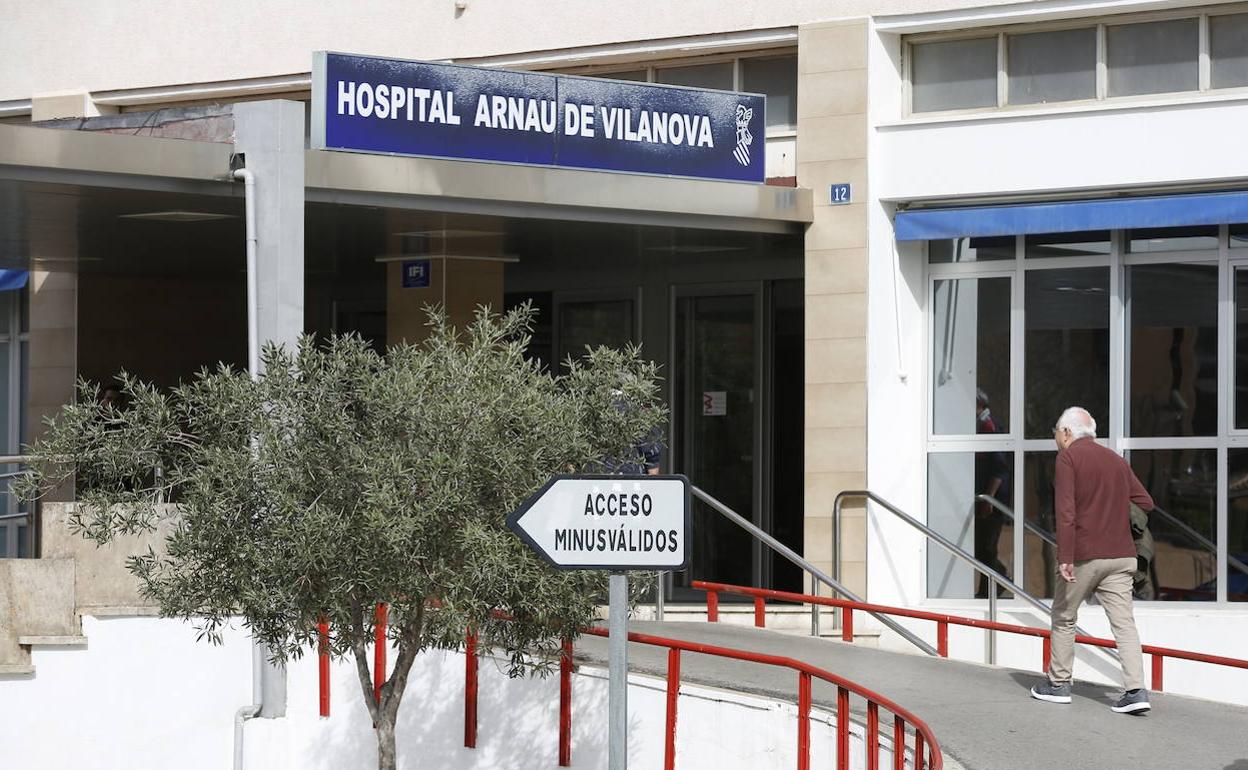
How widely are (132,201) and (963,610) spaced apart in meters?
7.12

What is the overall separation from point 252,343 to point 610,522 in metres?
6.50

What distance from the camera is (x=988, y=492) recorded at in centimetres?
1447

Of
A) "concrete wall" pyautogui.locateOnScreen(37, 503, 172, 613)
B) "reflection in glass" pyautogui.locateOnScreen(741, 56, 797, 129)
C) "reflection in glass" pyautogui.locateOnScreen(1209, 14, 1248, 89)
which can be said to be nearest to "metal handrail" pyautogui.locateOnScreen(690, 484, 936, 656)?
"concrete wall" pyautogui.locateOnScreen(37, 503, 172, 613)

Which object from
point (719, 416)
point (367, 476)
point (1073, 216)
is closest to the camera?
point (367, 476)

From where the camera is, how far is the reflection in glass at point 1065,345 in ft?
46.0

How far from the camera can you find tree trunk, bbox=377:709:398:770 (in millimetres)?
8633

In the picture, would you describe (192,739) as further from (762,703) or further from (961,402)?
(961,402)

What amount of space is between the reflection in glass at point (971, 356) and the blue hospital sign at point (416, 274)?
4501 mm

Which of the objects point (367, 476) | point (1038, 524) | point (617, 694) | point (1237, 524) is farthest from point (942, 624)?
point (617, 694)

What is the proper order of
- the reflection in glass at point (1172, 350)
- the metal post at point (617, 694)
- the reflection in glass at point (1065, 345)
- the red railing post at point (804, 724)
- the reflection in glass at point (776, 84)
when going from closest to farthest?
the metal post at point (617, 694)
the red railing post at point (804, 724)
the reflection in glass at point (1172, 350)
the reflection in glass at point (1065, 345)
the reflection in glass at point (776, 84)

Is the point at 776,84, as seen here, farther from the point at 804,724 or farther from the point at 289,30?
the point at 804,724

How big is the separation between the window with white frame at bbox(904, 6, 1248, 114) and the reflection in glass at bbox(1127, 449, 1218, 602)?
112 inches

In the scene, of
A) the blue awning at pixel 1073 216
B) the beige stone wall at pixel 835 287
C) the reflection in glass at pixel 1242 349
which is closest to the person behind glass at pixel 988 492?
the beige stone wall at pixel 835 287

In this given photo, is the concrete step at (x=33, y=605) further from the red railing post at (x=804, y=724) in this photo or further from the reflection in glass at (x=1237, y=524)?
the reflection in glass at (x=1237, y=524)
